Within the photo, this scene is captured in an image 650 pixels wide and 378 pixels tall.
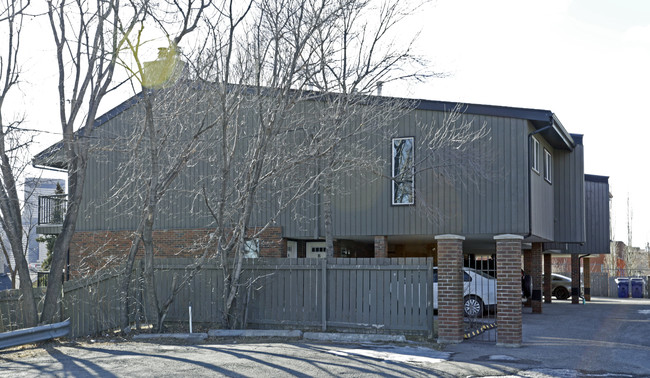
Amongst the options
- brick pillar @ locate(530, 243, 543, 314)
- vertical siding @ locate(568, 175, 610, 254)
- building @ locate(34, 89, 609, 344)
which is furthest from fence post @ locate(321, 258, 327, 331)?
vertical siding @ locate(568, 175, 610, 254)

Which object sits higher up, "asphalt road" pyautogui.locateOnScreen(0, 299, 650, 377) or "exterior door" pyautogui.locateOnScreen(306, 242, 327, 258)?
"exterior door" pyautogui.locateOnScreen(306, 242, 327, 258)

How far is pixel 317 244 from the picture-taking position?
881 inches

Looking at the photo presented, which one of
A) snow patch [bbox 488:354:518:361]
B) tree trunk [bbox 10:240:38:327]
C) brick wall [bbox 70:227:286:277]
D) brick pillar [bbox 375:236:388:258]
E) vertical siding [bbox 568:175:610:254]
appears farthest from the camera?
vertical siding [bbox 568:175:610:254]

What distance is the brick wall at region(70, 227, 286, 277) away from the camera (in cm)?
2088

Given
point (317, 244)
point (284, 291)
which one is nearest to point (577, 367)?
point (284, 291)

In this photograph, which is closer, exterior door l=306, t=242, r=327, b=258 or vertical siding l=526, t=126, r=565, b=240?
vertical siding l=526, t=126, r=565, b=240

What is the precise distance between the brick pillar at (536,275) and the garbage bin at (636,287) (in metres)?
18.0

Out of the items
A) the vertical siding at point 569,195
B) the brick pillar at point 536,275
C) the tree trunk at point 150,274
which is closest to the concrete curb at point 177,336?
the tree trunk at point 150,274

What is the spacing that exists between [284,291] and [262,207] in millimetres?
5003

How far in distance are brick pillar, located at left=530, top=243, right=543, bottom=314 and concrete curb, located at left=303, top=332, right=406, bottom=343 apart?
10.3 m

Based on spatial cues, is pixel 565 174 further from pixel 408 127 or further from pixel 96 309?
pixel 96 309

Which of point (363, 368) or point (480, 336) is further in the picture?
point (480, 336)

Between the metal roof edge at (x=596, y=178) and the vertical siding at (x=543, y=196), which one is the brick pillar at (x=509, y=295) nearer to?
the vertical siding at (x=543, y=196)

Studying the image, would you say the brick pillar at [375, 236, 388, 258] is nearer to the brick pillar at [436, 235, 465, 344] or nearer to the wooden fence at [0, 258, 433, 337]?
the wooden fence at [0, 258, 433, 337]
